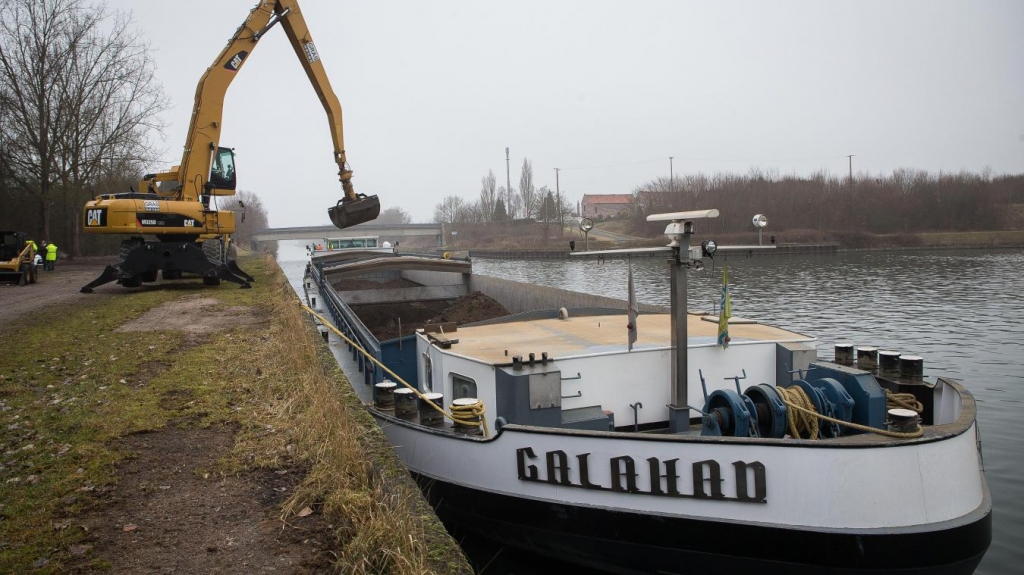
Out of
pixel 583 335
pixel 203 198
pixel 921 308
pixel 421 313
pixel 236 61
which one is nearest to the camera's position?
pixel 583 335

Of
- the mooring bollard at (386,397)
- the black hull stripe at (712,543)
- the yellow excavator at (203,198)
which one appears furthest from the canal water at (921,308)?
the yellow excavator at (203,198)

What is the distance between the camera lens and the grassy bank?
11.8ft

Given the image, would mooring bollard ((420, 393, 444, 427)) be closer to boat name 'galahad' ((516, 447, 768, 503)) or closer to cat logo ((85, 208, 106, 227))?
boat name 'galahad' ((516, 447, 768, 503))

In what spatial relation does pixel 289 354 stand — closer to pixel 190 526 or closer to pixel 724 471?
pixel 190 526

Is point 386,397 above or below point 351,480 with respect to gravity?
below

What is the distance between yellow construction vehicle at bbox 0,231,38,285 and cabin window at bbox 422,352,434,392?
19.2 metres

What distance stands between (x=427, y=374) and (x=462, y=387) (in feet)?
3.89

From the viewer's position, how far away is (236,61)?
17.7 meters

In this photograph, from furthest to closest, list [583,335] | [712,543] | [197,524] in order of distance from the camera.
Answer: [583,335]
[712,543]
[197,524]

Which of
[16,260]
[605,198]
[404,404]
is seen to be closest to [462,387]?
[404,404]

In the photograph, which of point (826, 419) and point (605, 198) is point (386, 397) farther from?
point (605, 198)

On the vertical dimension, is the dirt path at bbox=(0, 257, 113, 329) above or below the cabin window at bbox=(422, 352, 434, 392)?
above

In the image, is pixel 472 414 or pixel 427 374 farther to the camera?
pixel 427 374

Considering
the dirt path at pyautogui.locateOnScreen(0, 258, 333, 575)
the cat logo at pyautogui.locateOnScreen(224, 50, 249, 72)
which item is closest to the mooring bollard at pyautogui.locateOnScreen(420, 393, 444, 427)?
the dirt path at pyautogui.locateOnScreen(0, 258, 333, 575)
